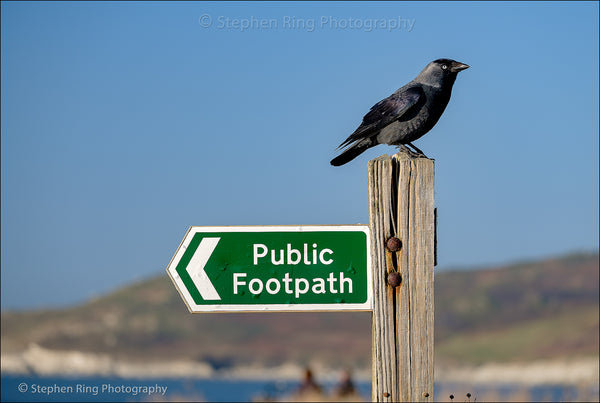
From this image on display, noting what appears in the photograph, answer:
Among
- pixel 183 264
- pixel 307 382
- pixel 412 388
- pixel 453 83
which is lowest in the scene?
pixel 412 388

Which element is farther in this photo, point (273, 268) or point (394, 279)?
point (273, 268)

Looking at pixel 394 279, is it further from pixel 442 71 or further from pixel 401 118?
pixel 442 71

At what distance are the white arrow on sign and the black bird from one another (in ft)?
5.47

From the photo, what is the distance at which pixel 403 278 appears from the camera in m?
3.12

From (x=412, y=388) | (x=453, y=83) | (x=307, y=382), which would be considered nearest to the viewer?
(x=412, y=388)

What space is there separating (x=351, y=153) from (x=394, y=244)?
1.87m

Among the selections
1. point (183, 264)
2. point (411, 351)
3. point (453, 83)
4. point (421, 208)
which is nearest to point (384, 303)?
point (411, 351)

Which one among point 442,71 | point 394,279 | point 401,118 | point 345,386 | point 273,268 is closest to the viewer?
point 394,279

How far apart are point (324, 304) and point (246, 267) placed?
38 cm

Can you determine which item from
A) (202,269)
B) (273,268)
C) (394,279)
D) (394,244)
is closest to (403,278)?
(394,279)

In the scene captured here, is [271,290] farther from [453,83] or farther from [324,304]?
[453,83]

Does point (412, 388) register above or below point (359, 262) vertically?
below

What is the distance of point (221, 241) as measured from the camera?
11.1ft

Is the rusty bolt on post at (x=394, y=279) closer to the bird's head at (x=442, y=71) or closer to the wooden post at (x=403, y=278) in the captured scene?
the wooden post at (x=403, y=278)
